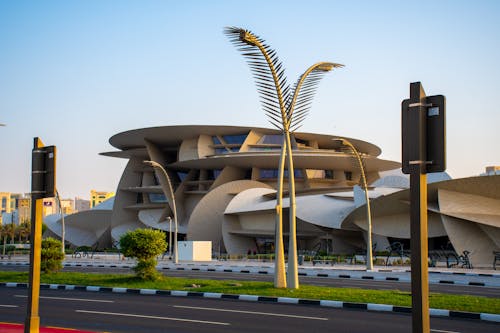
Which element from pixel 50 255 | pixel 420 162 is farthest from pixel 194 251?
pixel 420 162

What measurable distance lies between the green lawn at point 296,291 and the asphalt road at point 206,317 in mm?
1238

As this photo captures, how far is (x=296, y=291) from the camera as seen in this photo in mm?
18984

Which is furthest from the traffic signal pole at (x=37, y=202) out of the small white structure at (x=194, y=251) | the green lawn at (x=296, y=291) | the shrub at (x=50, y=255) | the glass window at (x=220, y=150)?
the glass window at (x=220, y=150)

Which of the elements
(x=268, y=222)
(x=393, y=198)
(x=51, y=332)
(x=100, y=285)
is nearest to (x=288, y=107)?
(x=100, y=285)

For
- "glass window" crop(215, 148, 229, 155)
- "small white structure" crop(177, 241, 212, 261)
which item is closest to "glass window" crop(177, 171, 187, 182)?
"glass window" crop(215, 148, 229, 155)

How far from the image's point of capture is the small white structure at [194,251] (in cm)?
5169

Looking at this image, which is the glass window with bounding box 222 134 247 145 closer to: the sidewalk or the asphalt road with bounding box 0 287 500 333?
the asphalt road with bounding box 0 287 500 333

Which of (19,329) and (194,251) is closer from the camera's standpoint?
(19,329)

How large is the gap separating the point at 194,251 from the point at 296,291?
33.4m

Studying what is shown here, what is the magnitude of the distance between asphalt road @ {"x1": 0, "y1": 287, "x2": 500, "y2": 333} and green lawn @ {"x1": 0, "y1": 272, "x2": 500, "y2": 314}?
1.24 m

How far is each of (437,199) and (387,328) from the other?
107 ft

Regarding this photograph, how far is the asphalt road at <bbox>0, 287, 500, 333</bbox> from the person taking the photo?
1257 cm

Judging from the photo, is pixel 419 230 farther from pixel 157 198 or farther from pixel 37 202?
pixel 157 198

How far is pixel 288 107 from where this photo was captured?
20.5m
